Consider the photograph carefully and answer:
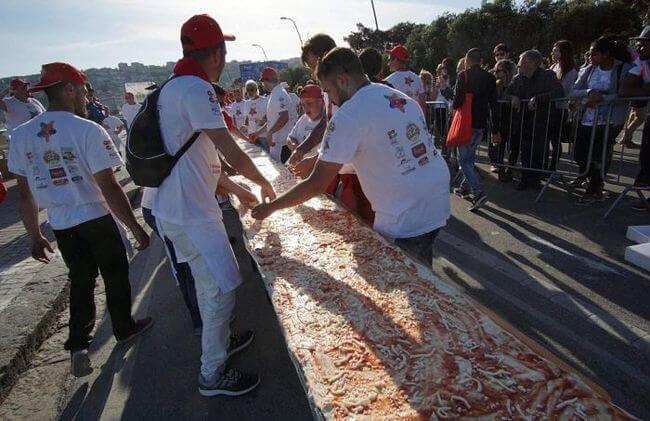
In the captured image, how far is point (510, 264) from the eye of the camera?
13.4 feet

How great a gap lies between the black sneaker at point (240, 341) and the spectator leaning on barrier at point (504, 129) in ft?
17.5

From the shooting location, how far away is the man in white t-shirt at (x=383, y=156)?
2.15 meters

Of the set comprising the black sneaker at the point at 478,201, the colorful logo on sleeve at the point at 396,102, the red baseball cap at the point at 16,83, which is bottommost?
the black sneaker at the point at 478,201

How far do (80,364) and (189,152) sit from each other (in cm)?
202

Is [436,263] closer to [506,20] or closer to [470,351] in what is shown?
[470,351]

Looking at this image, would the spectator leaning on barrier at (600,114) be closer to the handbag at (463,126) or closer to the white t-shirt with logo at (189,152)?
the handbag at (463,126)

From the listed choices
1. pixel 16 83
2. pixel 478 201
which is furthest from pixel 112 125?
pixel 478 201

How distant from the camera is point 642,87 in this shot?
16.0ft

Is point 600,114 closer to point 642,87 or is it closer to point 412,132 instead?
point 642,87

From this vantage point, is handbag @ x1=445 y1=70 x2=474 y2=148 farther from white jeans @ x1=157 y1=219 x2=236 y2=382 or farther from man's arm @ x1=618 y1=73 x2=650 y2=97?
white jeans @ x1=157 y1=219 x2=236 y2=382

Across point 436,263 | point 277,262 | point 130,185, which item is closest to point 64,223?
point 277,262

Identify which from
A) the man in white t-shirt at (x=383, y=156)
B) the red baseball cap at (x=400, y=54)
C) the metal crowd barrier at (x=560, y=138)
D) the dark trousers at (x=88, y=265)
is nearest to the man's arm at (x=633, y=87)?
the metal crowd barrier at (x=560, y=138)

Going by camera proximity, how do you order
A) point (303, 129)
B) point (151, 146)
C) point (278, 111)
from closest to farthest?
point (151, 146) < point (303, 129) < point (278, 111)

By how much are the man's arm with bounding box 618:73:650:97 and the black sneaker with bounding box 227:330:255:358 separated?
526cm
